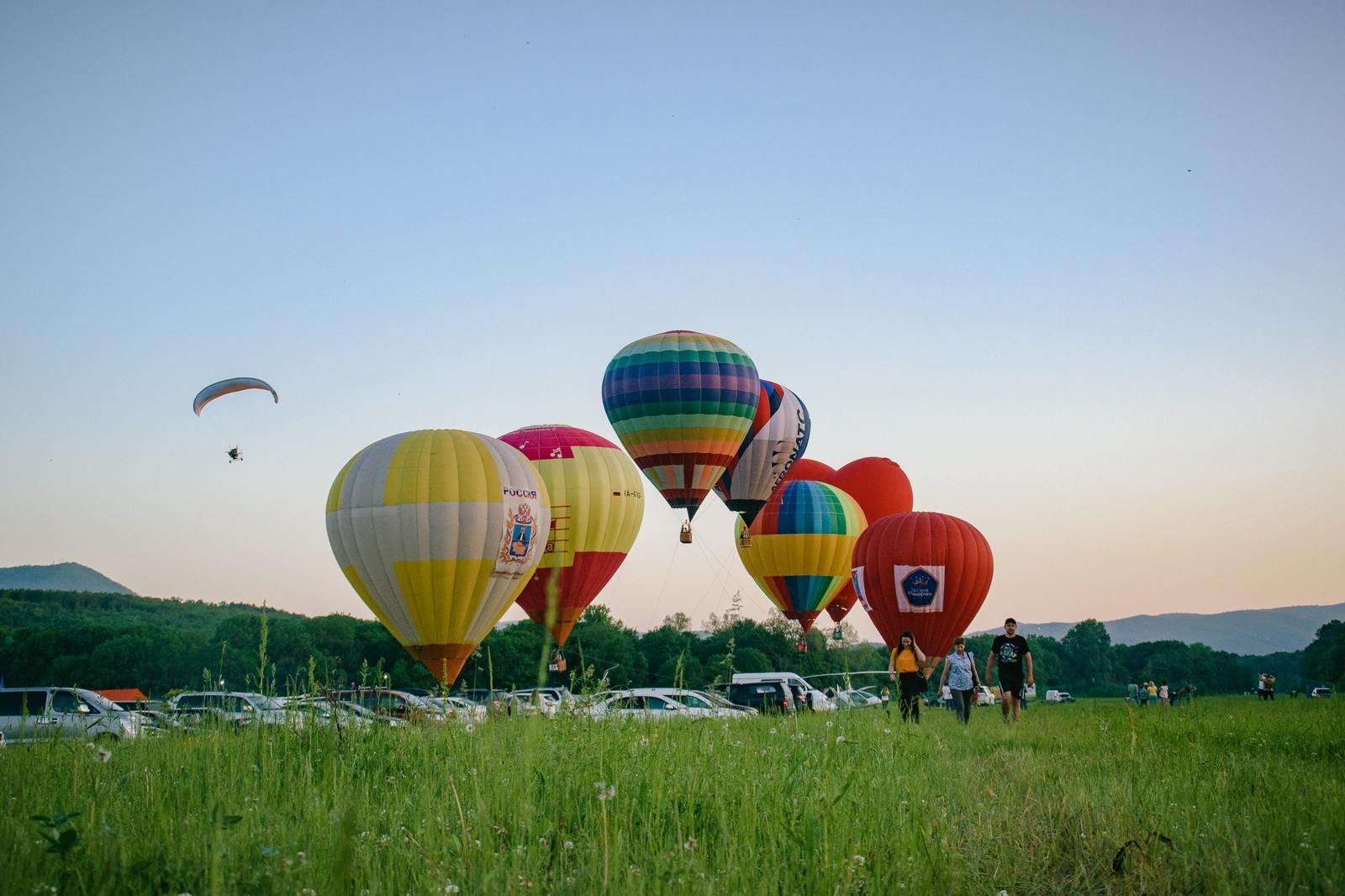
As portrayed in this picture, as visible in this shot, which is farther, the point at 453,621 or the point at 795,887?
the point at 453,621

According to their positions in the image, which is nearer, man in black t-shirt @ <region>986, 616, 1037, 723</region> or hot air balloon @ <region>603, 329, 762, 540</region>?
man in black t-shirt @ <region>986, 616, 1037, 723</region>

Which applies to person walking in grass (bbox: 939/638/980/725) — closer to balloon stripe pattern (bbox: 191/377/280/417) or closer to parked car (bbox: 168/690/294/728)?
parked car (bbox: 168/690/294/728)

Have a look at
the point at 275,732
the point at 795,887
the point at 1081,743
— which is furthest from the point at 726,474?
the point at 795,887

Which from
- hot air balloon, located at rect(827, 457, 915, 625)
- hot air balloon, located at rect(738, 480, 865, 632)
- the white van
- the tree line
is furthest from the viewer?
the tree line

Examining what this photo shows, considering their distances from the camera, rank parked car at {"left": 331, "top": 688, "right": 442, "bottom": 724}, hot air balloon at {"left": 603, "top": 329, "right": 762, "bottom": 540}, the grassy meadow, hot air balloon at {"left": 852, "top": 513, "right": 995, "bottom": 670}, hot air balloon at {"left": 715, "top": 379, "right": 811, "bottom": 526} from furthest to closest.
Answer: hot air balloon at {"left": 715, "top": 379, "right": 811, "bottom": 526} → hot air balloon at {"left": 603, "top": 329, "right": 762, "bottom": 540} → hot air balloon at {"left": 852, "top": 513, "right": 995, "bottom": 670} → parked car at {"left": 331, "top": 688, "right": 442, "bottom": 724} → the grassy meadow

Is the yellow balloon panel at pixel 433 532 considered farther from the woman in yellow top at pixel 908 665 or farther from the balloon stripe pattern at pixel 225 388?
the woman in yellow top at pixel 908 665

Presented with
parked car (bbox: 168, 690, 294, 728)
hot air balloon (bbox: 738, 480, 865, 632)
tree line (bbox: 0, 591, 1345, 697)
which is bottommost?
tree line (bbox: 0, 591, 1345, 697)

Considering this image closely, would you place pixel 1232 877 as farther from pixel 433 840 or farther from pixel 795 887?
pixel 433 840

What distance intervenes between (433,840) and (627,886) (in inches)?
43.0

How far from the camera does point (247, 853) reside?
4137mm

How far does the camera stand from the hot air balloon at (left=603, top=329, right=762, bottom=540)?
31.8m

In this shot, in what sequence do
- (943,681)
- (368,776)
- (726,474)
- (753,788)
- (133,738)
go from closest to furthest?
(753,788), (368,776), (133,738), (943,681), (726,474)

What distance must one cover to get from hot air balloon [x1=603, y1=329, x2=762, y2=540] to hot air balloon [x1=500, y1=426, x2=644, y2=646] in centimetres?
99

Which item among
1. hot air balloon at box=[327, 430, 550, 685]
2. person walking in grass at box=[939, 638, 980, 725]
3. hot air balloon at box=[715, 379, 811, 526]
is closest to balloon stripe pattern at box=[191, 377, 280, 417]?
hot air balloon at box=[327, 430, 550, 685]
